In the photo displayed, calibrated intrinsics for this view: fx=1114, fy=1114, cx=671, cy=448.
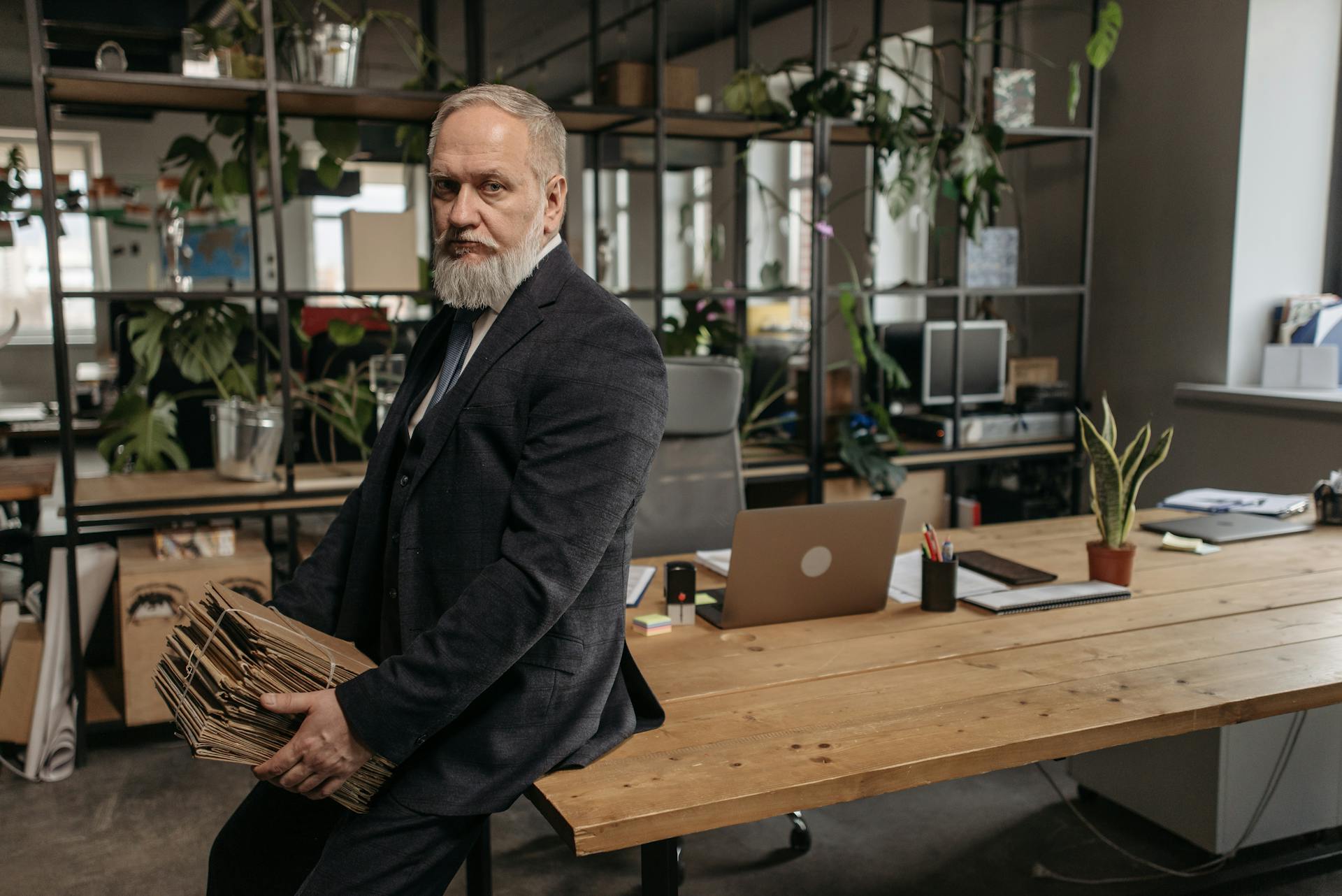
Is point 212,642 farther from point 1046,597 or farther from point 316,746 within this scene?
point 1046,597

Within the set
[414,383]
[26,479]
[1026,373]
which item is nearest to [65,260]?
[26,479]

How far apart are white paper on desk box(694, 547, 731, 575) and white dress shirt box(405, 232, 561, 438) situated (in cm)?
81

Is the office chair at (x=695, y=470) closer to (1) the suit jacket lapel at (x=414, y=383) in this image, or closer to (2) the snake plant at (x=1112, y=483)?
(2) the snake plant at (x=1112, y=483)

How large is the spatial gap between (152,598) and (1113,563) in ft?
8.45

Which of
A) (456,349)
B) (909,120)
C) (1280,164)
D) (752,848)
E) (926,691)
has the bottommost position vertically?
(752,848)

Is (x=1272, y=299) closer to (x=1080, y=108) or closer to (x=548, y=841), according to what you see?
(x=1080, y=108)

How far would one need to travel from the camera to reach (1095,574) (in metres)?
2.16

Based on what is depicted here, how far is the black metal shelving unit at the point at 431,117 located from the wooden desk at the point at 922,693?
1768 millimetres

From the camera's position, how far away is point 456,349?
62.4 inches

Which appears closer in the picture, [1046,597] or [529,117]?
[529,117]

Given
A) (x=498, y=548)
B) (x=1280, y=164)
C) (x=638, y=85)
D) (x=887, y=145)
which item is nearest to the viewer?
(x=498, y=548)

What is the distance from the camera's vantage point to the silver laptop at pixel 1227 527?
8.34ft

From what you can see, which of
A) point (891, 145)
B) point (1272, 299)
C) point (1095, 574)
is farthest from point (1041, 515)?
point (1095, 574)

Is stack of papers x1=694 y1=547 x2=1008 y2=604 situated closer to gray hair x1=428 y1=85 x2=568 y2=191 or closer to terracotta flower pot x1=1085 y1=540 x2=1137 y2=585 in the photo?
terracotta flower pot x1=1085 y1=540 x2=1137 y2=585
